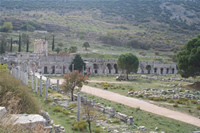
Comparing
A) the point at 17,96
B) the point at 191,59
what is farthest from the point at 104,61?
the point at 17,96

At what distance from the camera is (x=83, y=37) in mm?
105625

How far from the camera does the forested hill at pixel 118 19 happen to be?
117 m

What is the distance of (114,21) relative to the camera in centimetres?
15525

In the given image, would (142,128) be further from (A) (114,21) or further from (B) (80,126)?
(A) (114,21)

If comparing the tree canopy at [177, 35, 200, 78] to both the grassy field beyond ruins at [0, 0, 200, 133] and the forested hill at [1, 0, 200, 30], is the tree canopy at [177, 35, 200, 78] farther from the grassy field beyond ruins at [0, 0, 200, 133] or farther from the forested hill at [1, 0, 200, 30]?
the forested hill at [1, 0, 200, 30]

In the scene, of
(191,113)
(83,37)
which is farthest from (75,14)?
(191,113)

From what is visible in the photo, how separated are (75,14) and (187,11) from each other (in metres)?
92.4

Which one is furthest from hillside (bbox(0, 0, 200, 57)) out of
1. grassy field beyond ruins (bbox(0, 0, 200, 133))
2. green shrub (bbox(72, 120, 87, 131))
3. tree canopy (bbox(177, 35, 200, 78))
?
green shrub (bbox(72, 120, 87, 131))

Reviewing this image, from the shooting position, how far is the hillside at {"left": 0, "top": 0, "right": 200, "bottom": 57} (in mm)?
107188

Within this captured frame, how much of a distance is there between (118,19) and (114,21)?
28.7 ft

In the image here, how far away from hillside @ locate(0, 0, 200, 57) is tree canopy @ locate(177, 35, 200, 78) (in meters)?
57.7

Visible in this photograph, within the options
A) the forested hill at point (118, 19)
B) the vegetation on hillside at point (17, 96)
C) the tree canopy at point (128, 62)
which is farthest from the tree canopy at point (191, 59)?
the forested hill at point (118, 19)

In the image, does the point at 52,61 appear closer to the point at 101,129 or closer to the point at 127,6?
the point at 101,129

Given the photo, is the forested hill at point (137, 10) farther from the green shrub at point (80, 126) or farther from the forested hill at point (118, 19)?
the green shrub at point (80, 126)
